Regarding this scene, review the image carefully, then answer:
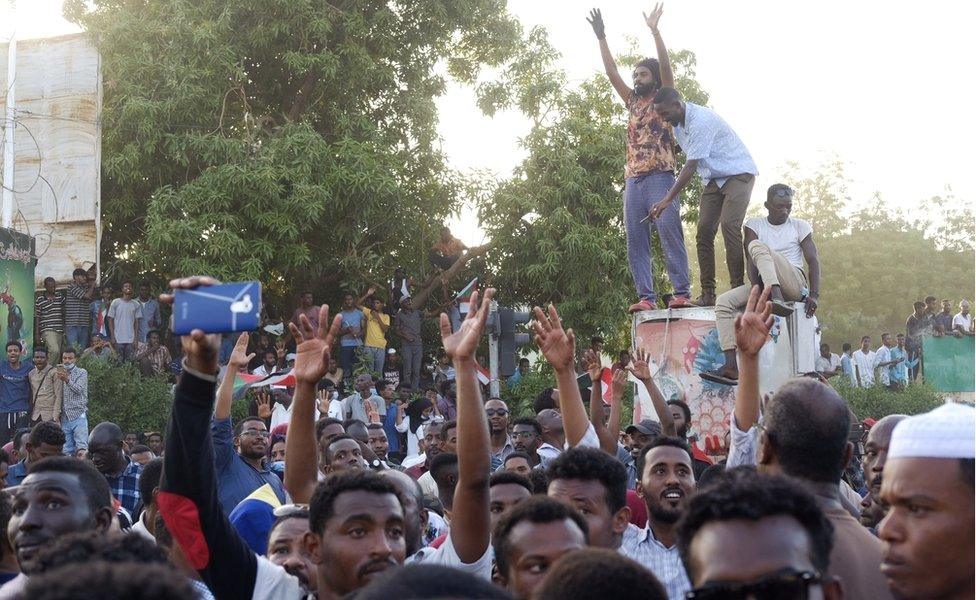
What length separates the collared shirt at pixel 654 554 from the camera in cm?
454

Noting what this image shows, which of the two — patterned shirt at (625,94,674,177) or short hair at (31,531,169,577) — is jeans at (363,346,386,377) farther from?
short hair at (31,531,169,577)

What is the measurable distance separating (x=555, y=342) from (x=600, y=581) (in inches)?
99.3

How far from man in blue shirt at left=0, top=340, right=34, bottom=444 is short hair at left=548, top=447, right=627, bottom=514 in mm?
10257

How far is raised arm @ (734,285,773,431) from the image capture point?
13.1 ft

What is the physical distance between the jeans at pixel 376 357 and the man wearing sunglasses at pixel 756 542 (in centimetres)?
1451

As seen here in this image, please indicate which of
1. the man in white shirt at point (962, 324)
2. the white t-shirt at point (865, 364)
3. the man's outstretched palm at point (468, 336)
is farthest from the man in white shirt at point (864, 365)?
the man's outstretched palm at point (468, 336)

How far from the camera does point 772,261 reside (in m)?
9.28

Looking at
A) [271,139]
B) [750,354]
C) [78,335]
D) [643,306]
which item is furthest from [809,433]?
[271,139]

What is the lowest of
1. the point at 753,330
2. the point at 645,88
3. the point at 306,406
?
the point at 306,406

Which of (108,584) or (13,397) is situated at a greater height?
(13,397)

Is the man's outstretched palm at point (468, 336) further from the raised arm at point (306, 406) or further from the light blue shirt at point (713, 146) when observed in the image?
the light blue shirt at point (713, 146)

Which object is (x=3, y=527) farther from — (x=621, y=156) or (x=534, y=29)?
(x=534, y=29)

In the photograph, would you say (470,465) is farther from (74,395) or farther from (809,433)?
(74,395)

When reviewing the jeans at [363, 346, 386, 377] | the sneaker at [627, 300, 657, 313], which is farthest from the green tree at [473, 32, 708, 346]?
the sneaker at [627, 300, 657, 313]
